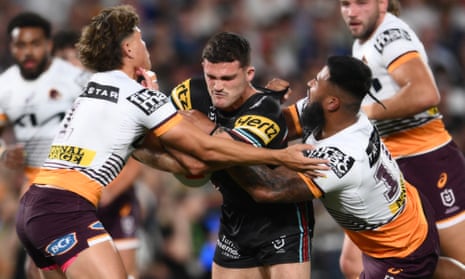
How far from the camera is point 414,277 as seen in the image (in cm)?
671

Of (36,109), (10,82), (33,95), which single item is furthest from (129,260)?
(10,82)

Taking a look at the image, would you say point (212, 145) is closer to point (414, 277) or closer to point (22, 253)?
point (414, 277)

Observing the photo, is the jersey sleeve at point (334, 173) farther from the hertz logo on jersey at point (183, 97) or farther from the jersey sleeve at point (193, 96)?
the hertz logo on jersey at point (183, 97)

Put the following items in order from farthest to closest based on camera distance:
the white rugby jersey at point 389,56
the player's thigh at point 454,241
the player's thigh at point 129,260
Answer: the player's thigh at point 129,260 < the player's thigh at point 454,241 < the white rugby jersey at point 389,56

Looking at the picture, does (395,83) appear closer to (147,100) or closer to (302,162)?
(302,162)

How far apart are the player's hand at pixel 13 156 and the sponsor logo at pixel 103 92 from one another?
7.30ft

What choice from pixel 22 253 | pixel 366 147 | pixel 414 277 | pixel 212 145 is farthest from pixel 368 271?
pixel 22 253

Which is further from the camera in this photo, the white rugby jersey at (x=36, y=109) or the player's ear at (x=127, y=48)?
the white rugby jersey at (x=36, y=109)

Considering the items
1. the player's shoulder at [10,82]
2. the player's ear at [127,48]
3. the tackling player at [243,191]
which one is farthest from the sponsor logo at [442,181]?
the player's shoulder at [10,82]

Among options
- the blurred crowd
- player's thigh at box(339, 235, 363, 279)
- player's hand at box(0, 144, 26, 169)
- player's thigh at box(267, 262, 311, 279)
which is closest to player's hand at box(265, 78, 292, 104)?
player's thigh at box(267, 262, 311, 279)

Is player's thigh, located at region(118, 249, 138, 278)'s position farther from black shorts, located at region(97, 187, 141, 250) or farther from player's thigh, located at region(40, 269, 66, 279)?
player's thigh, located at region(40, 269, 66, 279)

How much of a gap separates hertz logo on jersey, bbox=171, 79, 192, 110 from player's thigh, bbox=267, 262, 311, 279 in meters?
1.35

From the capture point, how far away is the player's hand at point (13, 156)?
8336 mm

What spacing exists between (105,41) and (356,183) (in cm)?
197
